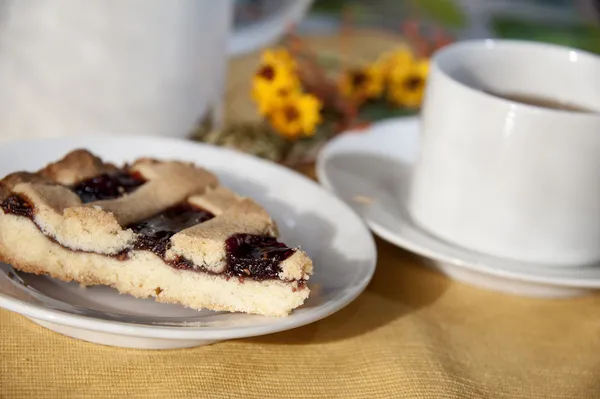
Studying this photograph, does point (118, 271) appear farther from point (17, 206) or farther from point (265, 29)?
point (265, 29)

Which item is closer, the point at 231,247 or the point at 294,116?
the point at 231,247

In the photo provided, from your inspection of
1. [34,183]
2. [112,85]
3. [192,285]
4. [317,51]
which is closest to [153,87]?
[112,85]

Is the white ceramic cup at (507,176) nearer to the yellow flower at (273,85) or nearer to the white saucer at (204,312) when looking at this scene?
the white saucer at (204,312)

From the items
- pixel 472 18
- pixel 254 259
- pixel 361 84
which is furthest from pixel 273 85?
pixel 472 18

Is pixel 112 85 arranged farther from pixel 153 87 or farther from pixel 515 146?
pixel 515 146

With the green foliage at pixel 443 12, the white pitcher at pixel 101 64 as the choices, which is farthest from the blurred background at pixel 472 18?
the white pitcher at pixel 101 64
